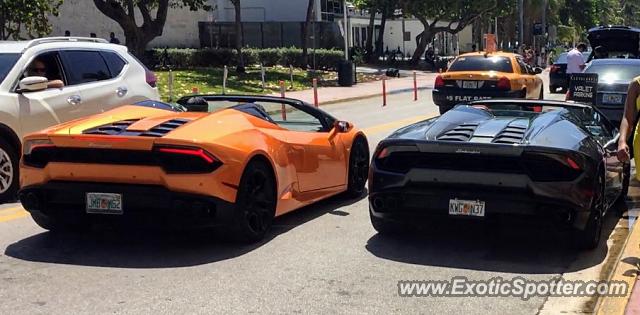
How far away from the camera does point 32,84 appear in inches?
322

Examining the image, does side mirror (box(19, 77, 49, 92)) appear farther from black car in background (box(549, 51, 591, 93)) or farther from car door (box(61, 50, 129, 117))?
black car in background (box(549, 51, 591, 93))

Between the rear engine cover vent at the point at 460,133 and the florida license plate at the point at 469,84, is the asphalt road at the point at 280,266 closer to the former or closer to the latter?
the rear engine cover vent at the point at 460,133

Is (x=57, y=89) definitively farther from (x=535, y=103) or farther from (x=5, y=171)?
(x=535, y=103)

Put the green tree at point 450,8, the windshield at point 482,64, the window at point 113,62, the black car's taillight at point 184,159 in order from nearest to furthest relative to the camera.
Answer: the black car's taillight at point 184,159
the window at point 113,62
the windshield at point 482,64
the green tree at point 450,8

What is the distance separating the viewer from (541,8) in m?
61.7

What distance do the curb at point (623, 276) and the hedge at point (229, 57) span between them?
3132 centimetres

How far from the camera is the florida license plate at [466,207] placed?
5.95 meters

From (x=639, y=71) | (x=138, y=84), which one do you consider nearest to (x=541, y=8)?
(x=639, y=71)

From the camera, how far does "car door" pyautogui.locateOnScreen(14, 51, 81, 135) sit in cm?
845

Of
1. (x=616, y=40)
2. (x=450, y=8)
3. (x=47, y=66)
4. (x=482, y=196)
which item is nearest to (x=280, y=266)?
(x=482, y=196)

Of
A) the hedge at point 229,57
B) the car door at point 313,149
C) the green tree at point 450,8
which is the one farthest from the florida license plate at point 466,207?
the green tree at point 450,8

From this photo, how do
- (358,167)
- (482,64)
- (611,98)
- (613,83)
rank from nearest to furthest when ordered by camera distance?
(358,167)
(611,98)
(613,83)
(482,64)

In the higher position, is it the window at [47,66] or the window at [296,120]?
the window at [47,66]

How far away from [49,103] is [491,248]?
5.30 metres
